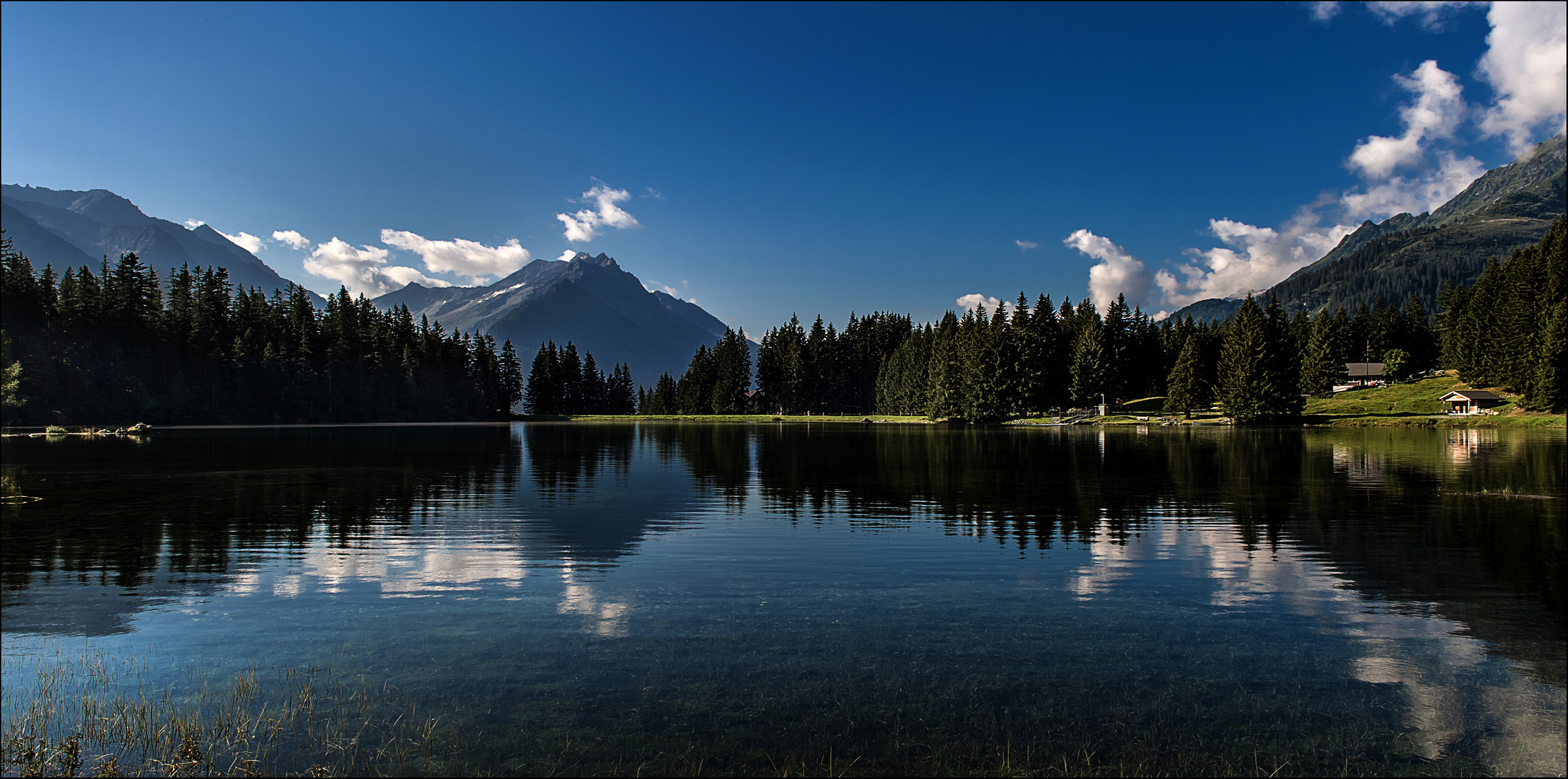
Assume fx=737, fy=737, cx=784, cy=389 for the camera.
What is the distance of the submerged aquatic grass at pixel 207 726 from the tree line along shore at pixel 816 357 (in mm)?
89716

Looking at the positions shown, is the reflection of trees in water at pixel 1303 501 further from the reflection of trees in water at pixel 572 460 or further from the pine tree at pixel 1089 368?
the pine tree at pixel 1089 368

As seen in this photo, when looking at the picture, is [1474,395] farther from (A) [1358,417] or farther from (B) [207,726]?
(B) [207,726]

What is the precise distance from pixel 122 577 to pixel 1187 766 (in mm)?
22011

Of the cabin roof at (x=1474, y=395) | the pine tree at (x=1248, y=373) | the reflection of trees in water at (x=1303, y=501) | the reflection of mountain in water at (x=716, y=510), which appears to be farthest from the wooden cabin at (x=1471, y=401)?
the reflection of mountain in water at (x=716, y=510)

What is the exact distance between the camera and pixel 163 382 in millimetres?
117000

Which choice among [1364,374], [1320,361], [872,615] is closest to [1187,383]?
[1320,361]

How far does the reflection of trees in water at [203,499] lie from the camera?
1983 centimetres

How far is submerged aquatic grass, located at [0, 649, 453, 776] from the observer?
852 centimetres

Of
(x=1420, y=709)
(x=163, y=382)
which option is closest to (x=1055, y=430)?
(x=1420, y=709)

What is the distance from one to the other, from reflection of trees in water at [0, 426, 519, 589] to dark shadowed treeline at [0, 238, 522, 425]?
50813 mm

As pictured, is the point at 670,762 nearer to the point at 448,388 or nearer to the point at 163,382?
the point at 163,382

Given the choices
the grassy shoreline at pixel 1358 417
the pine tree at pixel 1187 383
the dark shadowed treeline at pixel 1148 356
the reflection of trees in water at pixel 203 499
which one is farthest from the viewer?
the pine tree at pixel 1187 383

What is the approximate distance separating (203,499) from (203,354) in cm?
11700

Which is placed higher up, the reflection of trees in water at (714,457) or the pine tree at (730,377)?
the pine tree at (730,377)
